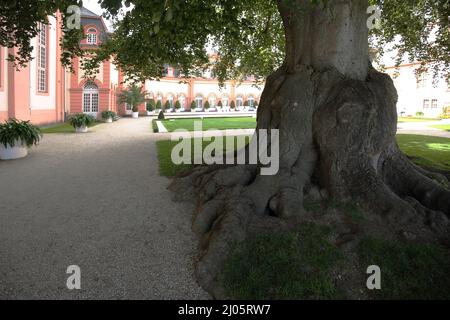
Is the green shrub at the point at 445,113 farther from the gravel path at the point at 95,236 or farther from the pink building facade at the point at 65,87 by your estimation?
the gravel path at the point at 95,236

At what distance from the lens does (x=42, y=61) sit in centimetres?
2225

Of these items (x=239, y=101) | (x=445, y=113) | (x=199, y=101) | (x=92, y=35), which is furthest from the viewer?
(x=239, y=101)

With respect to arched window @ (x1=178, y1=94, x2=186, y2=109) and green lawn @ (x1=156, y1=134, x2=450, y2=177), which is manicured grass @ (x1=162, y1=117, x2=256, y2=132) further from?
arched window @ (x1=178, y1=94, x2=186, y2=109)

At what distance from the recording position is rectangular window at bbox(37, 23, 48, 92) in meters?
21.5

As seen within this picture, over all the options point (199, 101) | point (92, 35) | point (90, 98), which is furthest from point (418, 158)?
point (199, 101)

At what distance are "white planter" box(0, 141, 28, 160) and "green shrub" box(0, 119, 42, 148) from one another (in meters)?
0.09

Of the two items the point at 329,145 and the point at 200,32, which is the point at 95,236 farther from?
the point at 200,32

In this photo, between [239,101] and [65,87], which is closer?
[65,87]

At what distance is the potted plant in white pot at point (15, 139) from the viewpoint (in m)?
9.88

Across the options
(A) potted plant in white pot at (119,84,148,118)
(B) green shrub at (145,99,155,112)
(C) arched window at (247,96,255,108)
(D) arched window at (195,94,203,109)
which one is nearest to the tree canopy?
(A) potted plant in white pot at (119,84,148,118)

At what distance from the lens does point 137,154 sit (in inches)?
431

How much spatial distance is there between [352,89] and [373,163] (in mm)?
1104

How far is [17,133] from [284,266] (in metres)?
9.72

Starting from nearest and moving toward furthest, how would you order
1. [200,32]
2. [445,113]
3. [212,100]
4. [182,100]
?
[200,32]
[445,113]
[182,100]
[212,100]
